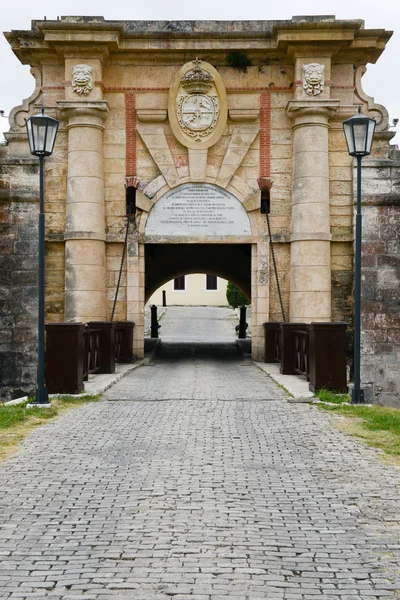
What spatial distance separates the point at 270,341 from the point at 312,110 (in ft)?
16.5

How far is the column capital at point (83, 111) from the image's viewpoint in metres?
16.2

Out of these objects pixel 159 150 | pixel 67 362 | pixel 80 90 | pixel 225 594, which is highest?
pixel 80 90

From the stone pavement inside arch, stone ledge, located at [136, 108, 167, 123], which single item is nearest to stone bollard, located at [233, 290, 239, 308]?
stone ledge, located at [136, 108, 167, 123]

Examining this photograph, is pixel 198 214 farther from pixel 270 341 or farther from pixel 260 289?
pixel 270 341

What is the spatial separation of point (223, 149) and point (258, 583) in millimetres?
13796

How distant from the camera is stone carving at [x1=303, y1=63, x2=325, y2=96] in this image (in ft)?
53.3

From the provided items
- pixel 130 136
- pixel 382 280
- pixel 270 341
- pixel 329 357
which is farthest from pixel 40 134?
pixel 382 280

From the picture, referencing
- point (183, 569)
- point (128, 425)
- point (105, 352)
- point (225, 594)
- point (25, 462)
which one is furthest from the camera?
point (105, 352)

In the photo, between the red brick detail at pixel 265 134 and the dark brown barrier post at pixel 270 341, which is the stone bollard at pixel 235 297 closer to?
the red brick detail at pixel 265 134

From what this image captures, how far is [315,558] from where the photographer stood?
427 centimetres

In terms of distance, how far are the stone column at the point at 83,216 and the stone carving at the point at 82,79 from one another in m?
0.30

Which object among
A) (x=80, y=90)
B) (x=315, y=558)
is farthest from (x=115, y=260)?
(x=315, y=558)

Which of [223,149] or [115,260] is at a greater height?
[223,149]

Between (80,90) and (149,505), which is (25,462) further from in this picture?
(80,90)
